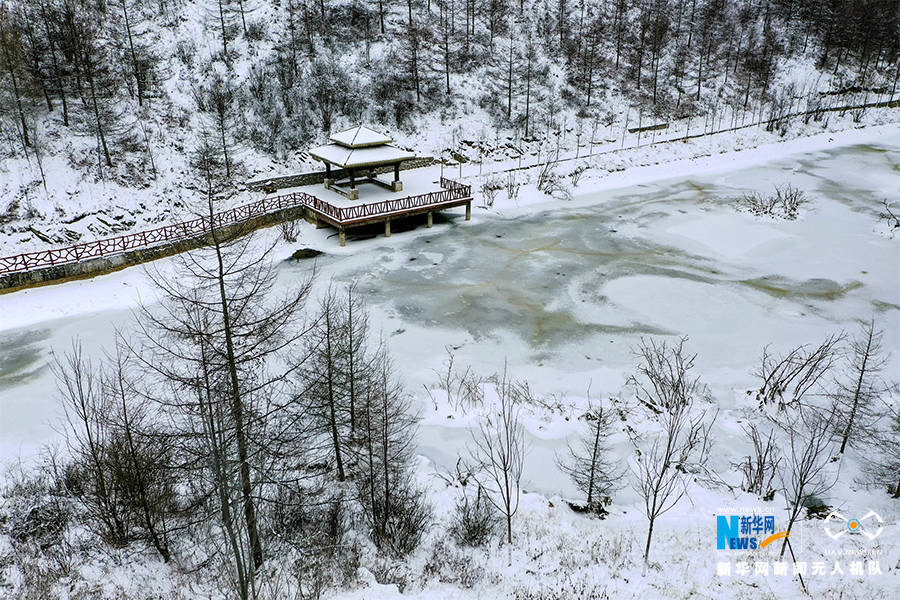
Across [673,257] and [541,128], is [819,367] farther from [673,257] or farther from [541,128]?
[541,128]

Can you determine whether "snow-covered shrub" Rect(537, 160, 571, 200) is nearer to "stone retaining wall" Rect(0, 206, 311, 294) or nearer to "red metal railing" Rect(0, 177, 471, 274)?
"red metal railing" Rect(0, 177, 471, 274)

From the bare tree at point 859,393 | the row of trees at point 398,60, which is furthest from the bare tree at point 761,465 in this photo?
the row of trees at point 398,60

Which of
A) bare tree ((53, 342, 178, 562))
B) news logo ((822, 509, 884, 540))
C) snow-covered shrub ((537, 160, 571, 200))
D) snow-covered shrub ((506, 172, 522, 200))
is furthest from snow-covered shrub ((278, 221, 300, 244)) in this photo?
news logo ((822, 509, 884, 540))

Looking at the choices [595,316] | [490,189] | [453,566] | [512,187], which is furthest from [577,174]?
[453,566]

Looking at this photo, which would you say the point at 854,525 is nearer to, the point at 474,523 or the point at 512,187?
the point at 474,523

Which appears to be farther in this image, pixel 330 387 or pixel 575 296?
pixel 575 296

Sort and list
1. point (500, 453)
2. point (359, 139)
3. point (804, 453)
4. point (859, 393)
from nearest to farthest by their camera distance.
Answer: point (500, 453)
point (804, 453)
point (859, 393)
point (359, 139)
